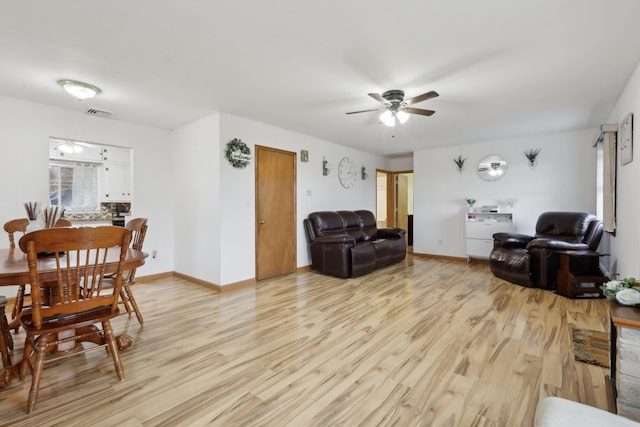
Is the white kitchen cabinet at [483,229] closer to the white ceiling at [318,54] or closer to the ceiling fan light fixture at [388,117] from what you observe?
the white ceiling at [318,54]

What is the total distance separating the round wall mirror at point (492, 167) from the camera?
5.65 meters

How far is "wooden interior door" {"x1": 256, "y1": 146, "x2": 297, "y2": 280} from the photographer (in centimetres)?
453

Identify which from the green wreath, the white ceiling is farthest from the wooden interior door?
the white ceiling

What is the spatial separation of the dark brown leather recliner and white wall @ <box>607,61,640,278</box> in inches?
19.8

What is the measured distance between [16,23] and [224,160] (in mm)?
2227

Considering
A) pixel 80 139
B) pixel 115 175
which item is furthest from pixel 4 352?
pixel 115 175

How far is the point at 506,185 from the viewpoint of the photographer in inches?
221

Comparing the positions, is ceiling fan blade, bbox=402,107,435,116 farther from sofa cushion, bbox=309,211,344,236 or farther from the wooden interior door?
sofa cushion, bbox=309,211,344,236

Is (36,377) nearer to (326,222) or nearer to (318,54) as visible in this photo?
(318,54)

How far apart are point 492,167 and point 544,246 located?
2.25 metres

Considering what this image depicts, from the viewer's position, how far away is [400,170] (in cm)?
781

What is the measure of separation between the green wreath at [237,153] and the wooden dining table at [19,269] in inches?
78.7

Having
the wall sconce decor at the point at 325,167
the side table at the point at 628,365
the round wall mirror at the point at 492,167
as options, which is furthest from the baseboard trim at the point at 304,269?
the side table at the point at 628,365

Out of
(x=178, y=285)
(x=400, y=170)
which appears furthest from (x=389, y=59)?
(x=400, y=170)
